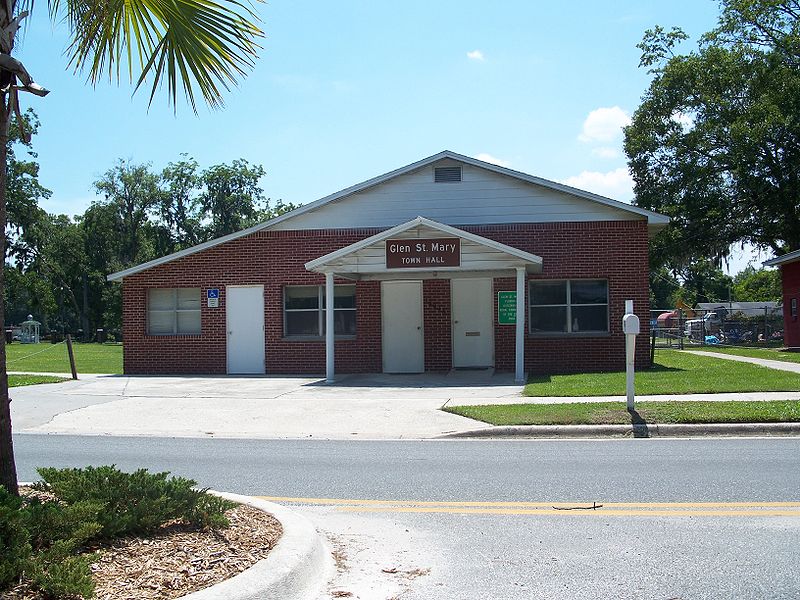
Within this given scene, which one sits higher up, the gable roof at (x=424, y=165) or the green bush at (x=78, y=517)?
the gable roof at (x=424, y=165)

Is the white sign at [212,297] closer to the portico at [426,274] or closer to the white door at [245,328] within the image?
the white door at [245,328]

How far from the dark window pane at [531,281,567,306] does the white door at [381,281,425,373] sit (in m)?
2.97

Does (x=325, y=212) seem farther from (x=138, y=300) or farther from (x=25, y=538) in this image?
(x=25, y=538)

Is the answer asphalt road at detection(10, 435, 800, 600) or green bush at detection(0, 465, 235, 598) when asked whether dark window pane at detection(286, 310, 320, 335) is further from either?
green bush at detection(0, 465, 235, 598)

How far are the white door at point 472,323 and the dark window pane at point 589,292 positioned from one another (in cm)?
220

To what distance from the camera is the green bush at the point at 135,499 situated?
16.3 feet

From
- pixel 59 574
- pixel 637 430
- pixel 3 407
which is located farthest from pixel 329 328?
pixel 59 574

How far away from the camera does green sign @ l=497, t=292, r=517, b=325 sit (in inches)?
778

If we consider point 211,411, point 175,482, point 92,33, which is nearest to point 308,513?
point 175,482

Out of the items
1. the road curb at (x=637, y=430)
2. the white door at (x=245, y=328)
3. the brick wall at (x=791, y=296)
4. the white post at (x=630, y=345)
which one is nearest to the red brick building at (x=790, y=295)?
the brick wall at (x=791, y=296)

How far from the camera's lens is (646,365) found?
65.0ft

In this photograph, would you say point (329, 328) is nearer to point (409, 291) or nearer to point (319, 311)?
point (319, 311)

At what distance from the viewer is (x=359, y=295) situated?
20.6m

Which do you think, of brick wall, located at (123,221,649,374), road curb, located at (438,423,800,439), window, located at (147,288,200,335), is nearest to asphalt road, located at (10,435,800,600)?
road curb, located at (438,423,800,439)
